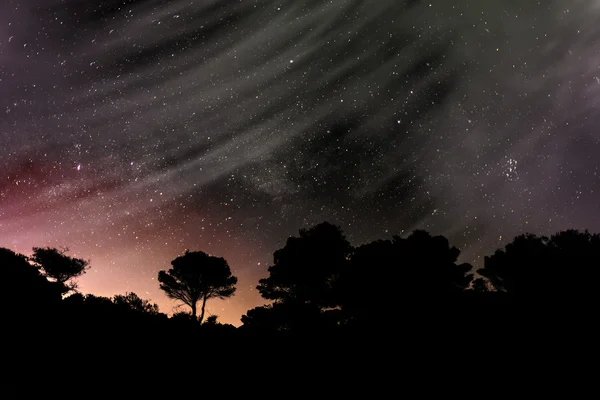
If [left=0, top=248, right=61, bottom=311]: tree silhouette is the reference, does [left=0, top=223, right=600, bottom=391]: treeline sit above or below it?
below

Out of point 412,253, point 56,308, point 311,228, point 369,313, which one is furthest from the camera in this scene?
point 311,228

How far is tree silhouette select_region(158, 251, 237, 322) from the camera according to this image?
128 ft

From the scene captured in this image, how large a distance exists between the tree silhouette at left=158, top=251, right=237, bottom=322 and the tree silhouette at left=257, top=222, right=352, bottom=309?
320 inches

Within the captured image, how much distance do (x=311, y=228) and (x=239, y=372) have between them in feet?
87.0

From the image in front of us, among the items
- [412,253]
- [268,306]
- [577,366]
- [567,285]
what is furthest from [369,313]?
[577,366]

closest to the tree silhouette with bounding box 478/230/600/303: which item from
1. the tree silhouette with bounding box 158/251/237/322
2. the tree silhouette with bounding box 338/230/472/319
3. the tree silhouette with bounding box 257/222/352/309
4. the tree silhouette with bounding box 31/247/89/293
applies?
the tree silhouette with bounding box 338/230/472/319

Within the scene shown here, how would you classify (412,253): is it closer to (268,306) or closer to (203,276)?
(268,306)

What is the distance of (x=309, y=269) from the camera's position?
32.9 metres

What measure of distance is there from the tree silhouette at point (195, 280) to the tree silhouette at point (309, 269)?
814 centimetres

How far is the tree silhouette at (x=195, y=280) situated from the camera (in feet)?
128

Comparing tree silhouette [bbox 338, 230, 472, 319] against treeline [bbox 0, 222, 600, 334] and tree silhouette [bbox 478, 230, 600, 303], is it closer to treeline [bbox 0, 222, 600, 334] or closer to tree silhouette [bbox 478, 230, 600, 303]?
treeline [bbox 0, 222, 600, 334]

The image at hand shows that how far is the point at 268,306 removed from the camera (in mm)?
32875

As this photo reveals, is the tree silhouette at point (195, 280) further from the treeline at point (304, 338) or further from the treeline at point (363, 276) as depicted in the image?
the treeline at point (304, 338)

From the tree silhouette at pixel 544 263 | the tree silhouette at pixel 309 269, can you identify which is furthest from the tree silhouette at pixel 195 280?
the tree silhouette at pixel 544 263
